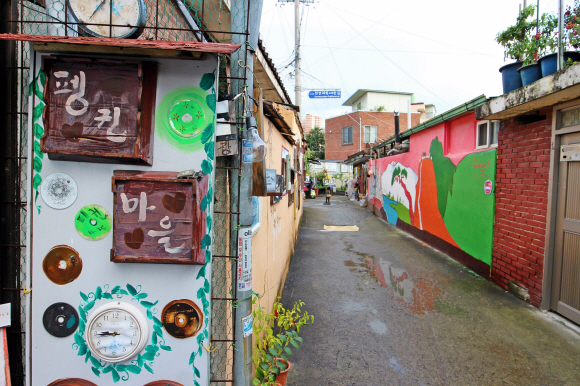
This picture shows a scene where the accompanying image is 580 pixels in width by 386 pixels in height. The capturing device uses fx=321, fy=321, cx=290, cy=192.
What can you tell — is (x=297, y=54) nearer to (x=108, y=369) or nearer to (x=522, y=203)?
(x=522, y=203)

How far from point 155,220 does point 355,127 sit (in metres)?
29.0

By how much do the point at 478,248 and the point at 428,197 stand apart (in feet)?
9.58

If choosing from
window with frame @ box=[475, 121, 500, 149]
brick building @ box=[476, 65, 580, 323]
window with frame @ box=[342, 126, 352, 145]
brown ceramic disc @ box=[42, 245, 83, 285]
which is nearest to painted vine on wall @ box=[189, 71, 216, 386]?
brown ceramic disc @ box=[42, 245, 83, 285]

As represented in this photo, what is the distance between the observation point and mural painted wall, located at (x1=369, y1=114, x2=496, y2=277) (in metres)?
5.97

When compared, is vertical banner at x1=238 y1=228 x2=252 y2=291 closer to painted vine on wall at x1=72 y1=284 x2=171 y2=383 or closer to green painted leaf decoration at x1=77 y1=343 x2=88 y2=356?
painted vine on wall at x1=72 y1=284 x2=171 y2=383

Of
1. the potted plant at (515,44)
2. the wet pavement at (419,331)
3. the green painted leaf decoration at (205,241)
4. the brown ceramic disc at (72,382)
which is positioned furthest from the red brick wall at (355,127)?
the brown ceramic disc at (72,382)

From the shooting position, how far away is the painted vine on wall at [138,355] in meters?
2.01

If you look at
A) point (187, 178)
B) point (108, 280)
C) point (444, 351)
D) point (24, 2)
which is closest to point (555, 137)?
point (444, 351)

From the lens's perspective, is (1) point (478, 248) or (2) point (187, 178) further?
(1) point (478, 248)

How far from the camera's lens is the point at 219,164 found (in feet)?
7.40

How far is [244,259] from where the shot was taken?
7.09ft

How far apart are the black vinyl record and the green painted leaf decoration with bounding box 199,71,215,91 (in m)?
1.61

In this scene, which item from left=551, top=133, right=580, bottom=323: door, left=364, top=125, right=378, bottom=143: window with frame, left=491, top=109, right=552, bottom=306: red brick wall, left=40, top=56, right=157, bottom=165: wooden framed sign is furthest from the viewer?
left=364, top=125, right=378, bottom=143: window with frame

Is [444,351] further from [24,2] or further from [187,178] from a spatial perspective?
[24,2]
